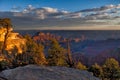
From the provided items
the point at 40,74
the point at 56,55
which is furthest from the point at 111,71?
the point at 40,74

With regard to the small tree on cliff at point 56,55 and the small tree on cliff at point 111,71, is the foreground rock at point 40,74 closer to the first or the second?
the small tree on cliff at point 56,55

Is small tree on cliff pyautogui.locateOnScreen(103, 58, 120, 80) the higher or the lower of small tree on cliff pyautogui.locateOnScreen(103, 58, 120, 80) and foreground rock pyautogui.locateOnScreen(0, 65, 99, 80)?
the lower

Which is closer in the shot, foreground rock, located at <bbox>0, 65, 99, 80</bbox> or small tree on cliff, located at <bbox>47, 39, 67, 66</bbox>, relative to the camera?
foreground rock, located at <bbox>0, 65, 99, 80</bbox>

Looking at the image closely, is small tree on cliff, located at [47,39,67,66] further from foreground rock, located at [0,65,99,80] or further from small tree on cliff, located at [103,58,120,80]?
foreground rock, located at [0,65,99,80]

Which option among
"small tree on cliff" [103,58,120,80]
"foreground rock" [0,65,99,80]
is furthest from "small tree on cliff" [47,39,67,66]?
"foreground rock" [0,65,99,80]

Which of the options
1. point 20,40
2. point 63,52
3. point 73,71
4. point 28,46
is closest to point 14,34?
point 20,40

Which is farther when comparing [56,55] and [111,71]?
[111,71]

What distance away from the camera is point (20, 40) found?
86188 mm

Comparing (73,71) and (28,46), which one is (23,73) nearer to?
(73,71)

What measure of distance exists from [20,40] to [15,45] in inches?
197

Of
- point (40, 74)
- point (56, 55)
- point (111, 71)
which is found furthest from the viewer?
point (111, 71)

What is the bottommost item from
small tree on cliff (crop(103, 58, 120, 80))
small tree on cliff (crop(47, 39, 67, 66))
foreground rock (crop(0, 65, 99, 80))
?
small tree on cliff (crop(103, 58, 120, 80))

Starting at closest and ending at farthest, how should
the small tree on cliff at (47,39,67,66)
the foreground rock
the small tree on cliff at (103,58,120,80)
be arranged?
the foreground rock < the small tree on cliff at (47,39,67,66) < the small tree on cliff at (103,58,120,80)

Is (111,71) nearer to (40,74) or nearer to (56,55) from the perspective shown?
(56,55)
